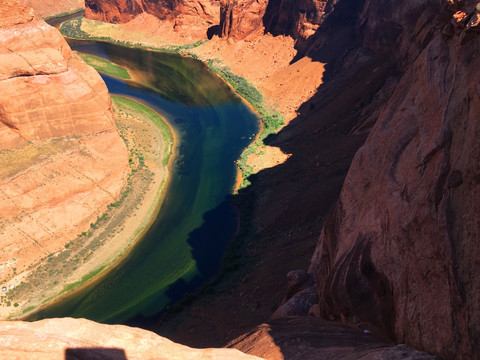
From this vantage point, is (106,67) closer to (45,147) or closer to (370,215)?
(45,147)

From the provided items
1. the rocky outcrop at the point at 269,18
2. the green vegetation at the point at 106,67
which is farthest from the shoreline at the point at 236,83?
the green vegetation at the point at 106,67

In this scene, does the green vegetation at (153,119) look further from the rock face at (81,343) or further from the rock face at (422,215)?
the rock face at (81,343)

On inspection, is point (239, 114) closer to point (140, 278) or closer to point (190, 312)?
point (140, 278)

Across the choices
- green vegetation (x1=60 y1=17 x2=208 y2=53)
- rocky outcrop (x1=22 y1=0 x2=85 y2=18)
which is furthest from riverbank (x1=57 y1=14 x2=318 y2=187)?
rocky outcrop (x1=22 y1=0 x2=85 y2=18)

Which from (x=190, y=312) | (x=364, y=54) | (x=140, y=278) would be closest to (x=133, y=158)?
(x=140, y=278)

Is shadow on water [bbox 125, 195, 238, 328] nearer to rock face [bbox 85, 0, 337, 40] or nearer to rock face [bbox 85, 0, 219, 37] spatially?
rock face [bbox 85, 0, 337, 40]

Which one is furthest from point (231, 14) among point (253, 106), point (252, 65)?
point (253, 106)
